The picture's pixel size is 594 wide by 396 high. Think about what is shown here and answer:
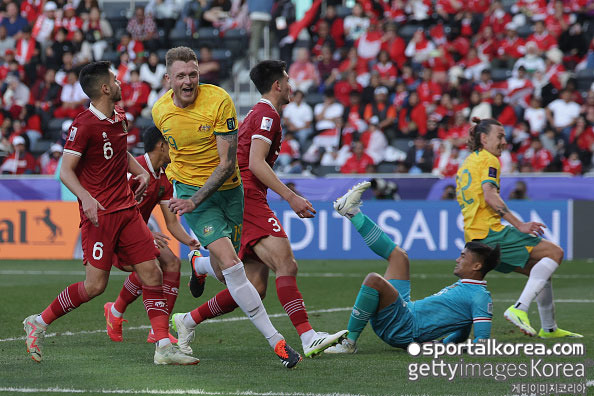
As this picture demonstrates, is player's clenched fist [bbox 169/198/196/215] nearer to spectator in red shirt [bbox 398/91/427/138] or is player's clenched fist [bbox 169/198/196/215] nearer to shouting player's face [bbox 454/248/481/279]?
shouting player's face [bbox 454/248/481/279]

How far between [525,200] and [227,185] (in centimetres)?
1143

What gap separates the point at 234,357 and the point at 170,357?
2.02 ft

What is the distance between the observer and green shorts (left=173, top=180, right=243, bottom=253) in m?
7.29

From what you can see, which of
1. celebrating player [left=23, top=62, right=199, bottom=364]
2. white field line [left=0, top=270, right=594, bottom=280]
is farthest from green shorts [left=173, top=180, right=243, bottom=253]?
white field line [left=0, top=270, right=594, bottom=280]

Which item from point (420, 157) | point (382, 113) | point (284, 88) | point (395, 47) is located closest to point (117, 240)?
point (284, 88)

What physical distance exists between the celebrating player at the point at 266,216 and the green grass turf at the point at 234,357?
0.30 metres

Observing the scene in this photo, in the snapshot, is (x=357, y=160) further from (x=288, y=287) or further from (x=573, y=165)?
(x=288, y=287)

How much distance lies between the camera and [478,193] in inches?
367

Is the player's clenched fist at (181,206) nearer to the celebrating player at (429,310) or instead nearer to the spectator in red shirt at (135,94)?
the celebrating player at (429,310)

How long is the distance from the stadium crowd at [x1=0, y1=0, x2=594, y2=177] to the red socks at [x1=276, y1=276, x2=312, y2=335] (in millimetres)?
11913

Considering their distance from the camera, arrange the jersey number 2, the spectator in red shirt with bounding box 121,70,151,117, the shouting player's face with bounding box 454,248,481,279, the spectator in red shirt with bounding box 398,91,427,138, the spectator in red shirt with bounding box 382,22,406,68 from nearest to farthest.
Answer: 1. the shouting player's face with bounding box 454,248,481,279
2. the jersey number 2
3. the spectator in red shirt with bounding box 398,91,427,138
4. the spectator in red shirt with bounding box 382,22,406,68
5. the spectator in red shirt with bounding box 121,70,151,117

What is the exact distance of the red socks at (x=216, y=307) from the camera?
314 inches

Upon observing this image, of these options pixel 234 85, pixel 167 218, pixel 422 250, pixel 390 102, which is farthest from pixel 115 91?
pixel 234 85

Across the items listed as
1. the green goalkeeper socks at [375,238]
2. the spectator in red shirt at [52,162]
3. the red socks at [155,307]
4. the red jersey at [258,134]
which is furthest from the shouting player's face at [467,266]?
the spectator in red shirt at [52,162]
